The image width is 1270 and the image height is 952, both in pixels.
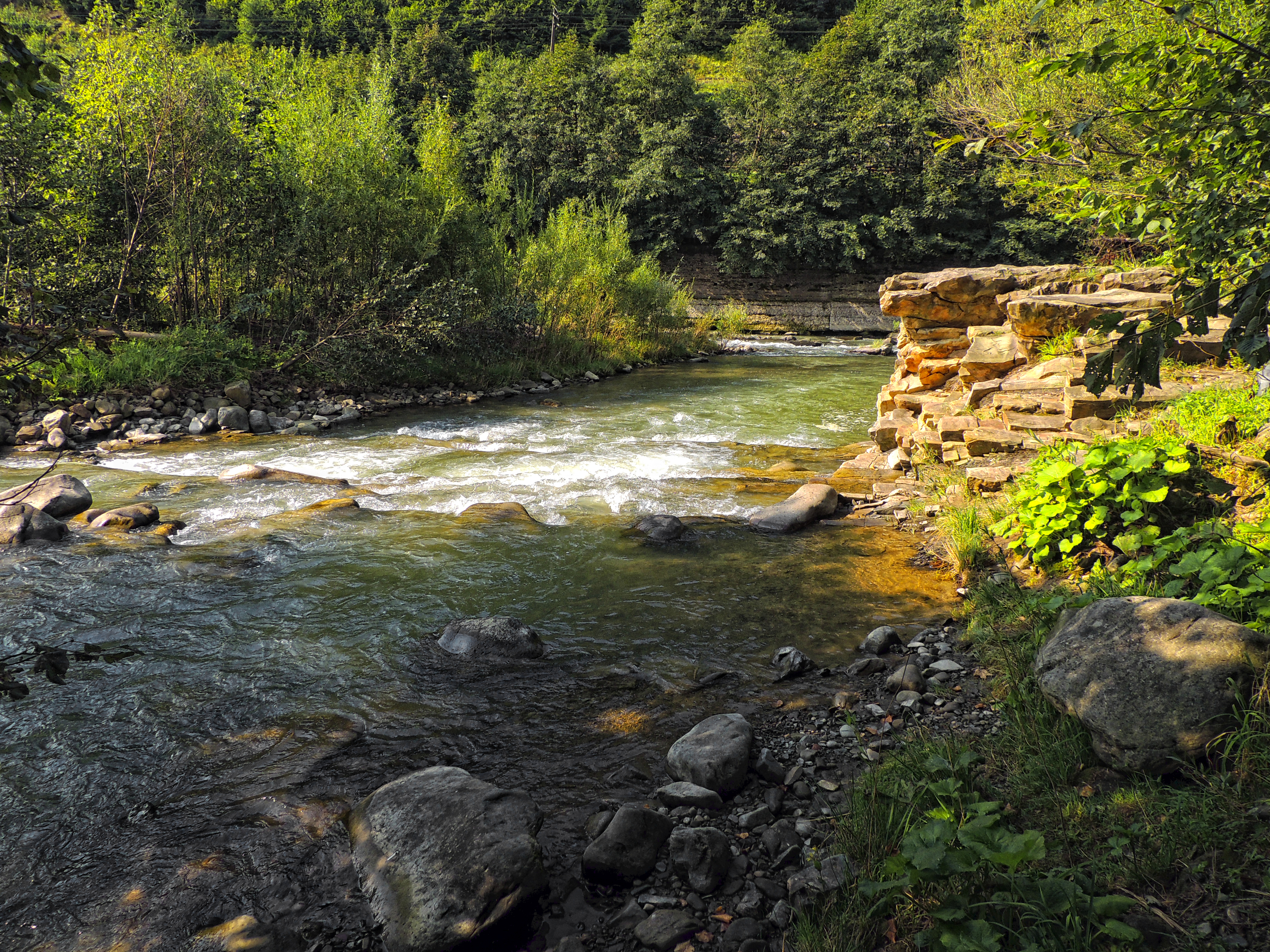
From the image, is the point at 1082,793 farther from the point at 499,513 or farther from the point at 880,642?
the point at 499,513

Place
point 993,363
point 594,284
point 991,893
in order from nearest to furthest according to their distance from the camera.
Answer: point 991,893 → point 993,363 → point 594,284

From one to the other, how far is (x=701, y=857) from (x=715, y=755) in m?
0.62

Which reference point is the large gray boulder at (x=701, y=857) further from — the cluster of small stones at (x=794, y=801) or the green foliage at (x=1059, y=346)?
the green foliage at (x=1059, y=346)

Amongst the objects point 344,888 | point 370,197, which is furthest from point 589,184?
point 344,888

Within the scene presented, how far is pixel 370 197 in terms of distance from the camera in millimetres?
14164

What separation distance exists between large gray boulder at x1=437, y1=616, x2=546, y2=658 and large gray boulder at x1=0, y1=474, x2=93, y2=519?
497 centimetres

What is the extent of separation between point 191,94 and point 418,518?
10790mm

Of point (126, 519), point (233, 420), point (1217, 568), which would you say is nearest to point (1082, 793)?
point (1217, 568)

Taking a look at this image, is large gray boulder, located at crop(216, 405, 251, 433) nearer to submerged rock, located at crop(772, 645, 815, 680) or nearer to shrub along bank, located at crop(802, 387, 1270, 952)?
submerged rock, located at crop(772, 645, 815, 680)

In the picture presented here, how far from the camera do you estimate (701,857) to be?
290 cm

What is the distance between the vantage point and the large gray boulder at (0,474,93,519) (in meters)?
7.12

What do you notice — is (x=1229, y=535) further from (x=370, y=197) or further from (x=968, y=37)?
(x=968, y=37)

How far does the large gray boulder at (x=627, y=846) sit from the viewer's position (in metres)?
2.91

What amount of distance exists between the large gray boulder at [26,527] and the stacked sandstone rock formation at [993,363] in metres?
8.63
